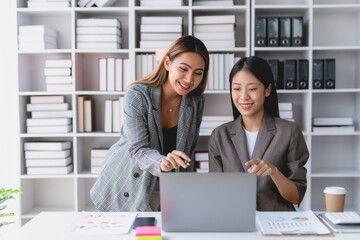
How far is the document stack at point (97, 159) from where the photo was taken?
313 centimetres

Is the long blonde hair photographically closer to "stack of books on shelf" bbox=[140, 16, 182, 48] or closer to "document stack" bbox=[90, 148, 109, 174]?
"stack of books on shelf" bbox=[140, 16, 182, 48]

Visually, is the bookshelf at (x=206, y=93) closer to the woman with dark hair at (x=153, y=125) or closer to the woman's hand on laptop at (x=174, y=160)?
the woman with dark hair at (x=153, y=125)

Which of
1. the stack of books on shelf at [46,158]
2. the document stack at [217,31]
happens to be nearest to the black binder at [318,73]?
the document stack at [217,31]

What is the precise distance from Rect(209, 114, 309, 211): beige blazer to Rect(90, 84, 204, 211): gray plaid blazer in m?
0.18

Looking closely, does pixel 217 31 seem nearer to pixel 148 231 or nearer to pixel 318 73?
pixel 318 73

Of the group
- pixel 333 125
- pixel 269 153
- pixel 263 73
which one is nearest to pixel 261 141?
pixel 269 153

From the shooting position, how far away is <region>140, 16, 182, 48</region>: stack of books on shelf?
3.03 metres

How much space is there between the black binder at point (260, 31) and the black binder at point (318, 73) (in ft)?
1.40

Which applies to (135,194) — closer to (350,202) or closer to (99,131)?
(99,131)

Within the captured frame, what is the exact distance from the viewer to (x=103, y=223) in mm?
1383

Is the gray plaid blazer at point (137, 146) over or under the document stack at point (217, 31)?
under

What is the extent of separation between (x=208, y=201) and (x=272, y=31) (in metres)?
2.07

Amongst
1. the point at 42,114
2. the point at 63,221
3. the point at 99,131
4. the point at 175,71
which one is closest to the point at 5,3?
the point at 42,114

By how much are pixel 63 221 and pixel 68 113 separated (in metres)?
1.83
